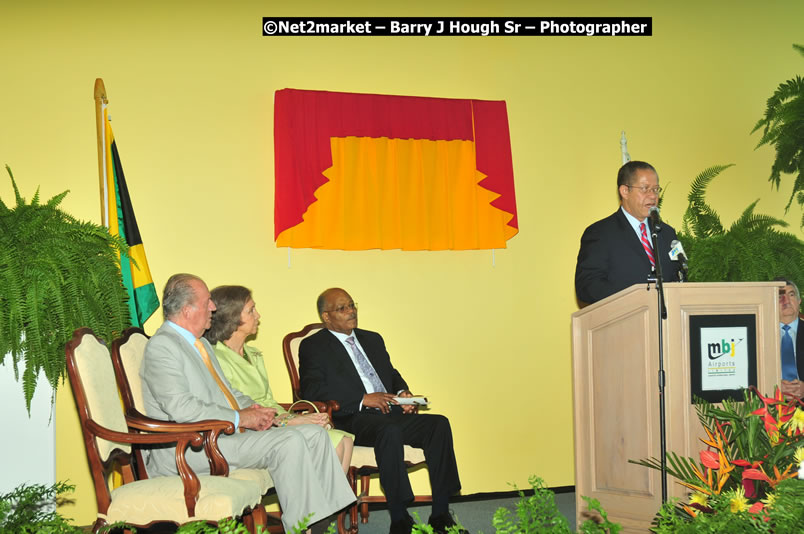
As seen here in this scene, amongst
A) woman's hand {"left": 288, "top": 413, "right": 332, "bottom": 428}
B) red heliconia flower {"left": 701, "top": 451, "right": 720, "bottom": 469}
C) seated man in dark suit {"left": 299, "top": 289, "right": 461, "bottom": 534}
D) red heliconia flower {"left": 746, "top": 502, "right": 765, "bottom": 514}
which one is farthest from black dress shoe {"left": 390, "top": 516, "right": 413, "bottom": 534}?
red heliconia flower {"left": 746, "top": 502, "right": 765, "bottom": 514}

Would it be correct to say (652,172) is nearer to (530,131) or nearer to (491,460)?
(530,131)

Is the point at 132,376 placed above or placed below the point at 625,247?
below

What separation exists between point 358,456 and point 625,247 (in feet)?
6.11

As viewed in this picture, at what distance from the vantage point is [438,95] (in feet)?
18.4

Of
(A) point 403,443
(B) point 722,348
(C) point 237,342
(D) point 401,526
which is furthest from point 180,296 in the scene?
(B) point 722,348

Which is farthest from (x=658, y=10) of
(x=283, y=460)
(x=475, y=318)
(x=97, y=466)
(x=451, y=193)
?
(x=97, y=466)

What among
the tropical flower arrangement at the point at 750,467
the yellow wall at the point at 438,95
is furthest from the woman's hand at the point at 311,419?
the tropical flower arrangement at the point at 750,467

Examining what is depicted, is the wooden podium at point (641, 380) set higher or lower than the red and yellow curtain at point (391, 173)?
lower

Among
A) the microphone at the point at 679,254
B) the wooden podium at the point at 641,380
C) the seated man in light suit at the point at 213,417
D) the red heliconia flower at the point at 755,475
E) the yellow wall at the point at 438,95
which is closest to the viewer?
the red heliconia flower at the point at 755,475

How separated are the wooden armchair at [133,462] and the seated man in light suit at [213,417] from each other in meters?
0.15

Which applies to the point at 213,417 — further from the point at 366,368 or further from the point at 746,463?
the point at 746,463

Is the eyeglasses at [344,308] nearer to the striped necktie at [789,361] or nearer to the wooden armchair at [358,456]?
the wooden armchair at [358,456]

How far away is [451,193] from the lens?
18.1ft

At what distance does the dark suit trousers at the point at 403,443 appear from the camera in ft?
13.9
